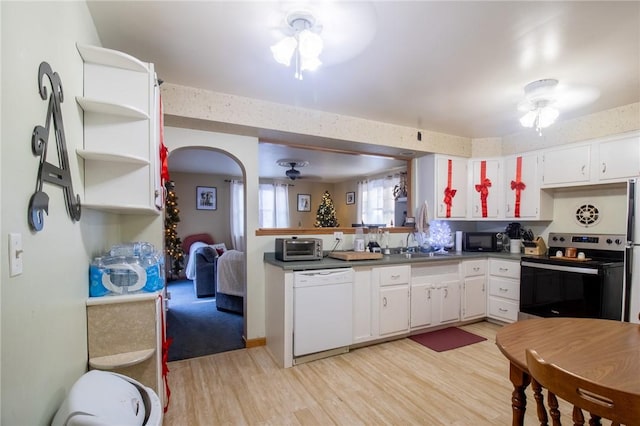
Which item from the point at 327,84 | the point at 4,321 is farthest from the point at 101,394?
the point at 327,84

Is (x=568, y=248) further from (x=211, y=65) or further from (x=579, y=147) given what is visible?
(x=211, y=65)

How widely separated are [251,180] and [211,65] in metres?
1.14

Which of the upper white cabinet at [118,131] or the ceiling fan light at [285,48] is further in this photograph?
the ceiling fan light at [285,48]

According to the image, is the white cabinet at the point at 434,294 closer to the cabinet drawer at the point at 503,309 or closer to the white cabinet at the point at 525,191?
the cabinet drawer at the point at 503,309

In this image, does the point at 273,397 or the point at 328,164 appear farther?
the point at 328,164

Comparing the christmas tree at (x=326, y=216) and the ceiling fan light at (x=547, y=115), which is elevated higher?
the ceiling fan light at (x=547, y=115)

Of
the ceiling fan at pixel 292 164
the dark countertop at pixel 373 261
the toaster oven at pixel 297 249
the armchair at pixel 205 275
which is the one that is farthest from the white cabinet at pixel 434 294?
the armchair at pixel 205 275

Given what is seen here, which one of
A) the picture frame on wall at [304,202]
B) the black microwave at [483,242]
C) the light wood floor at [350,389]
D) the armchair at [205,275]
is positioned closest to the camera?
the light wood floor at [350,389]

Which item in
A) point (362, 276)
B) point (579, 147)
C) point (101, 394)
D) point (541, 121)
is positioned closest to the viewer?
point (101, 394)

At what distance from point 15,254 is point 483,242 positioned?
4.32 meters

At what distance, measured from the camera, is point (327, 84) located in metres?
2.52

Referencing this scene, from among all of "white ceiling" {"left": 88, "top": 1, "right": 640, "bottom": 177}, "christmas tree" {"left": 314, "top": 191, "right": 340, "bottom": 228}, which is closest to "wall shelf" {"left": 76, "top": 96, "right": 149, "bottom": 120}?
"white ceiling" {"left": 88, "top": 1, "right": 640, "bottom": 177}

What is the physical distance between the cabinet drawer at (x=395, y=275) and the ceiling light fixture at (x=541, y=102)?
1820 millimetres

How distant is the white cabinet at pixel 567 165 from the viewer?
3.17 meters
